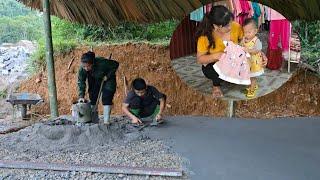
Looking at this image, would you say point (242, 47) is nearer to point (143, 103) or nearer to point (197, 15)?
point (197, 15)

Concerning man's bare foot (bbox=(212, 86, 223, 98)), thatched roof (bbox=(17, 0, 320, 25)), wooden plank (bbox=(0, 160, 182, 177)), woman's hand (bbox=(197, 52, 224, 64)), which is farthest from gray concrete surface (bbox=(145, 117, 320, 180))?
thatched roof (bbox=(17, 0, 320, 25))

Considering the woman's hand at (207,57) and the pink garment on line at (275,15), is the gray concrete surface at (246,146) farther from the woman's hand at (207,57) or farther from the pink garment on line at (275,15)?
the pink garment on line at (275,15)

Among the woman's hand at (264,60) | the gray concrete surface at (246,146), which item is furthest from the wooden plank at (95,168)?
the woman's hand at (264,60)

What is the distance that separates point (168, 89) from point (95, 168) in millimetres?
3938

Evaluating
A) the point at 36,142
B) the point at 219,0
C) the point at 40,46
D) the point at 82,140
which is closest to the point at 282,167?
the point at 82,140

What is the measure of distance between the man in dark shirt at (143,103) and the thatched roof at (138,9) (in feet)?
4.31

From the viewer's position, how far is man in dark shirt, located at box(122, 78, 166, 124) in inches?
144

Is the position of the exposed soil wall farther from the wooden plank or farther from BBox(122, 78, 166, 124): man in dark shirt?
the wooden plank

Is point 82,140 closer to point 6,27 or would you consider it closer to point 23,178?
point 23,178

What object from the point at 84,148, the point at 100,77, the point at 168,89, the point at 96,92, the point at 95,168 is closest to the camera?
the point at 95,168

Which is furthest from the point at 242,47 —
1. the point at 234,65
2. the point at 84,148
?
the point at 84,148

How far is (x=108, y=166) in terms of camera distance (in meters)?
2.46

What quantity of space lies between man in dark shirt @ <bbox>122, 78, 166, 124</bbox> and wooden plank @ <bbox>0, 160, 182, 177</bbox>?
123 cm

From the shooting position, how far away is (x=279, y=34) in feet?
14.6
